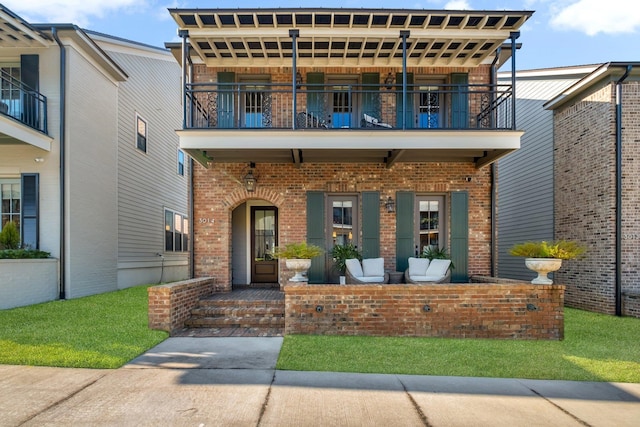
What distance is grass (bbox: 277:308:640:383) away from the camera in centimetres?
478

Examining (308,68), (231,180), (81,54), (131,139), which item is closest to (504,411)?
(231,180)

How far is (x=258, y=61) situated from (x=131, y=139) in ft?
20.7

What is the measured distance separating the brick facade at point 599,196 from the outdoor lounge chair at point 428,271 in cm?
416

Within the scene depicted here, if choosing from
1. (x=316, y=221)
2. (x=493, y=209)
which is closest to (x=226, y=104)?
(x=316, y=221)

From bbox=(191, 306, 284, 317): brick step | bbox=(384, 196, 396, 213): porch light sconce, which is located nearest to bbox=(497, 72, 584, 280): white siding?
bbox=(384, 196, 396, 213): porch light sconce

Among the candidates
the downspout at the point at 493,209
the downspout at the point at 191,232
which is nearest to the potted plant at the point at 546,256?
the downspout at the point at 493,209

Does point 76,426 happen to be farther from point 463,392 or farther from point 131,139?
point 131,139

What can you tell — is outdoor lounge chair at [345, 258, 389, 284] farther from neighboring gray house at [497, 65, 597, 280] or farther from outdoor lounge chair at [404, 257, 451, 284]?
neighboring gray house at [497, 65, 597, 280]

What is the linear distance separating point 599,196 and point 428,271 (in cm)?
494

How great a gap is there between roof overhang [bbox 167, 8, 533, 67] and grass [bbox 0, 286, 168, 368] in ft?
19.2

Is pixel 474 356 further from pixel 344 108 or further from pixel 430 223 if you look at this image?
pixel 344 108

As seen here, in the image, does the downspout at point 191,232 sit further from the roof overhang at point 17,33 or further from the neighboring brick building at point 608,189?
the neighboring brick building at point 608,189

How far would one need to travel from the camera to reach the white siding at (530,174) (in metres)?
11.4

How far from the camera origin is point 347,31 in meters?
7.44
